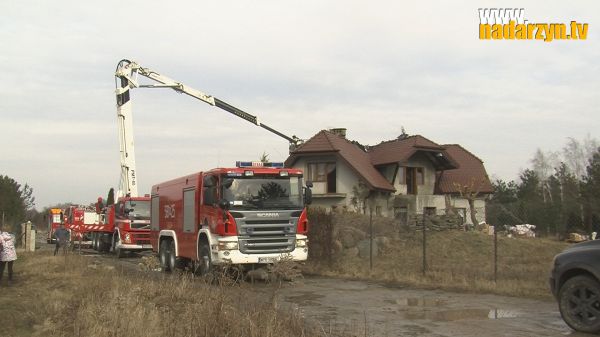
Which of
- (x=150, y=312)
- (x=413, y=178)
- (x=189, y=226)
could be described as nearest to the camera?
(x=150, y=312)

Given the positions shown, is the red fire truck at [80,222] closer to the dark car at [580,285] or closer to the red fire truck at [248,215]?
the red fire truck at [248,215]

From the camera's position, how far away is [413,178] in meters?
Result: 40.2

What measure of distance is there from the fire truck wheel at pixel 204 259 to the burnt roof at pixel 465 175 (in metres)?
29.4

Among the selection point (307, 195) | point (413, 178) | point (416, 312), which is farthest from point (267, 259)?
point (413, 178)

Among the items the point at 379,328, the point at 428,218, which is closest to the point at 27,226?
the point at 428,218

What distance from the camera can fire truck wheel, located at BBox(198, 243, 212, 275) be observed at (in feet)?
46.5

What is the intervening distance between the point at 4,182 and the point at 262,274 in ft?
166

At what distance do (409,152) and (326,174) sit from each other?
5553mm

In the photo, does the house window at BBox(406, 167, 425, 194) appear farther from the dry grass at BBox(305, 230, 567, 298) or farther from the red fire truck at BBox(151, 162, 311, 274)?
the red fire truck at BBox(151, 162, 311, 274)

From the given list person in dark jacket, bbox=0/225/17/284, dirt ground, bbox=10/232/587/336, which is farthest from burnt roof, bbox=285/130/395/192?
person in dark jacket, bbox=0/225/17/284

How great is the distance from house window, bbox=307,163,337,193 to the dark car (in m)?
29.6

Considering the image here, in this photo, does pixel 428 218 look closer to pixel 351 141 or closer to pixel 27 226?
pixel 351 141

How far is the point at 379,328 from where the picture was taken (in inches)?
328

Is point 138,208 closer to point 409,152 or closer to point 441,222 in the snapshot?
point 441,222
